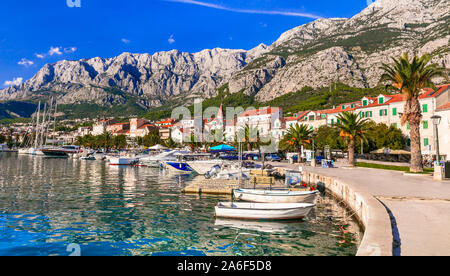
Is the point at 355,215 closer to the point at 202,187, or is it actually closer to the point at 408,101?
the point at 202,187

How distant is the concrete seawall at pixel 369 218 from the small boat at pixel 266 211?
8.83ft

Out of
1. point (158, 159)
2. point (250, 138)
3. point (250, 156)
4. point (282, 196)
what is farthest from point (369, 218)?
point (250, 138)

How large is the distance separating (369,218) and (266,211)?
634cm

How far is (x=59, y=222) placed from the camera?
15258 mm

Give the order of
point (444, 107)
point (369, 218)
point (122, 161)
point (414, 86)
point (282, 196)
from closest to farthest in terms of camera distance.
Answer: point (369, 218) < point (282, 196) < point (414, 86) < point (444, 107) < point (122, 161)

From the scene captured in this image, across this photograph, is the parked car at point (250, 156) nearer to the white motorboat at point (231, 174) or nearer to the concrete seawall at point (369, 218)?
the white motorboat at point (231, 174)

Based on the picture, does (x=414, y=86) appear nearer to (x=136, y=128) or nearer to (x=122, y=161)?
(x=122, y=161)

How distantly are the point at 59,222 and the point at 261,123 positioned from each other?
101 meters

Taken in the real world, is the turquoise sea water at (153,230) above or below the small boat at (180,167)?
below

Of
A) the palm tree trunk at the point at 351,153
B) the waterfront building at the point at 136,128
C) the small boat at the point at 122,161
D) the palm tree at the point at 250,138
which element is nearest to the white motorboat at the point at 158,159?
the small boat at the point at 122,161

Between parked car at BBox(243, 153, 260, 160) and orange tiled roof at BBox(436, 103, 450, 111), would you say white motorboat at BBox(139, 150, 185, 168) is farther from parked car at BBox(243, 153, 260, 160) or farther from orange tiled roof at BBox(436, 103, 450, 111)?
orange tiled roof at BBox(436, 103, 450, 111)

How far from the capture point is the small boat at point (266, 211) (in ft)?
50.2

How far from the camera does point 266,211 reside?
15352 mm

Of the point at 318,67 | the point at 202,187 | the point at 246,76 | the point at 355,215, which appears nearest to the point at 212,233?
the point at 355,215
